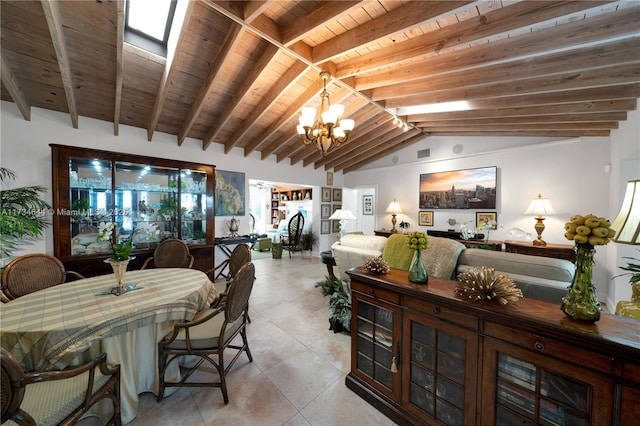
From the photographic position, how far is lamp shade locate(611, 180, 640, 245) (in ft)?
3.89

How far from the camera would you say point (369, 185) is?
276 inches

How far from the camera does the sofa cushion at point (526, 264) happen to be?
186cm

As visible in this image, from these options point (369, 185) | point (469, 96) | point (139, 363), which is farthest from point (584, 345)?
point (369, 185)

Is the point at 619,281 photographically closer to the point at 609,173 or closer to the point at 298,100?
the point at 609,173

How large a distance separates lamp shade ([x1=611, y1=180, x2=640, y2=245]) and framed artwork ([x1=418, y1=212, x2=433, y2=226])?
454 centimetres

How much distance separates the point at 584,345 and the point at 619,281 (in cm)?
355

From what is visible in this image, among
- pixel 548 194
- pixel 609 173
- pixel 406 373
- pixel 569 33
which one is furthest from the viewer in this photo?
pixel 548 194

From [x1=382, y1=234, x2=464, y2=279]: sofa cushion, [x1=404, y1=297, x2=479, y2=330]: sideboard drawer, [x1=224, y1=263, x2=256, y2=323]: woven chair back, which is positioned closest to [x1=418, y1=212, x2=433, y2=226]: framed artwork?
[x1=382, y1=234, x2=464, y2=279]: sofa cushion

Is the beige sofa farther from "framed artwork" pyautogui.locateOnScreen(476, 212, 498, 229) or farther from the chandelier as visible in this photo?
"framed artwork" pyautogui.locateOnScreen(476, 212, 498, 229)

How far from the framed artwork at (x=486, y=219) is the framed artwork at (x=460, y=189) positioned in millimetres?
146

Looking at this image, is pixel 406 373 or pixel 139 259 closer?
pixel 406 373

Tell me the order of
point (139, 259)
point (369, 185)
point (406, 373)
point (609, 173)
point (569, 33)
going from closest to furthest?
point (406, 373) < point (569, 33) < point (139, 259) < point (609, 173) < point (369, 185)

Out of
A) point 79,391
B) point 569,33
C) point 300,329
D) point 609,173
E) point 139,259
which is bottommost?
point 300,329

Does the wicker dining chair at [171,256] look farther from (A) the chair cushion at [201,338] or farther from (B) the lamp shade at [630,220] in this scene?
(B) the lamp shade at [630,220]
